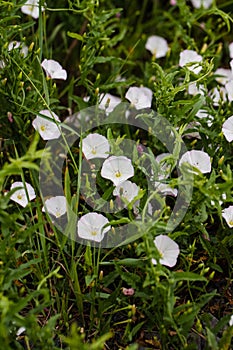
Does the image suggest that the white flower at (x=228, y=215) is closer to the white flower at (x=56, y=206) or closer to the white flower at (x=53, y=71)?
the white flower at (x=56, y=206)

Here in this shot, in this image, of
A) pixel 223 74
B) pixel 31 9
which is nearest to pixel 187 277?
pixel 223 74

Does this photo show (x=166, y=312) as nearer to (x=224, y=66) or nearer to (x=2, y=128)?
(x=2, y=128)

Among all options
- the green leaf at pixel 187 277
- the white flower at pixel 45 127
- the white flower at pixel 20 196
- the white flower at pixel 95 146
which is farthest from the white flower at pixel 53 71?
the green leaf at pixel 187 277

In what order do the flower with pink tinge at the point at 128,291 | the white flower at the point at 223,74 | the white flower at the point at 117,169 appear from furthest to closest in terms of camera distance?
the white flower at the point at 223,74 < the white flower at the point at 117,169 < the flower with pink tinge at the point at 128,291

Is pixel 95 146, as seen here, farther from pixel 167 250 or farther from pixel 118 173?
pixel 167 250

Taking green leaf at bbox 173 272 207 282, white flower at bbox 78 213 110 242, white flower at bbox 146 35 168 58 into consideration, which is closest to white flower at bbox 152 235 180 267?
green leaf at bbox 173 272 207 282

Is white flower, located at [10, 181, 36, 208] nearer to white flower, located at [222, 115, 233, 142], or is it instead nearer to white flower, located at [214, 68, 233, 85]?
white flower, located at [222, 115, 233, 142]
